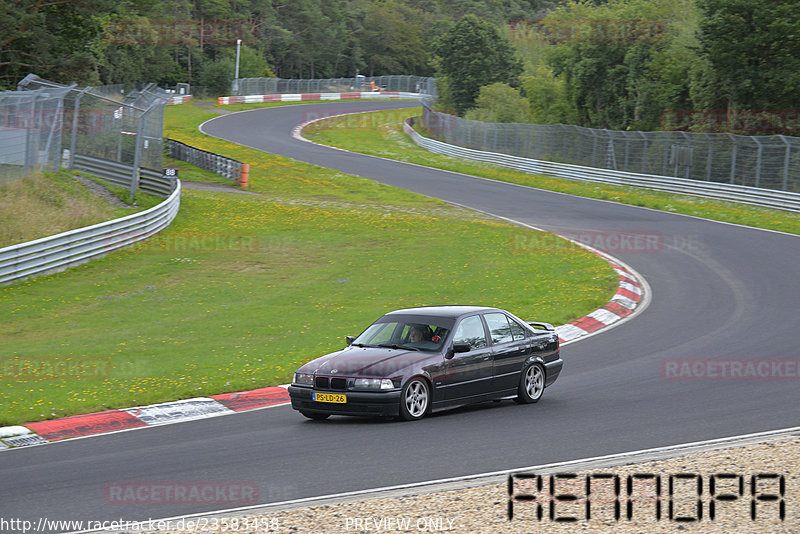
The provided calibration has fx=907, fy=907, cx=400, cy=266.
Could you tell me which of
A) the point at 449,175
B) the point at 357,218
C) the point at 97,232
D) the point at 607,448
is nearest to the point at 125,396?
the point at 607,448

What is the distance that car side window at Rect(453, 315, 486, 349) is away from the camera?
37.2 feet

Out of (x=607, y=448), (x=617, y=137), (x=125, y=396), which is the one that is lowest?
(x=125, y=396)

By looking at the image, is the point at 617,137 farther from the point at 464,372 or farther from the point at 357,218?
the point at 464,372

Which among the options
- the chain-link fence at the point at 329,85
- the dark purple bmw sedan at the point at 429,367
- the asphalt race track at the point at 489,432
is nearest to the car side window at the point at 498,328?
the dark purple bmw sedan at the point at 429,367

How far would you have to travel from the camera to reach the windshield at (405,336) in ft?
36.6

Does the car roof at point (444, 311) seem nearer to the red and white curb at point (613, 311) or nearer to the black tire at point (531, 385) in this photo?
the black tire at point (531, 385)

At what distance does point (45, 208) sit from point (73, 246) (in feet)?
6.49

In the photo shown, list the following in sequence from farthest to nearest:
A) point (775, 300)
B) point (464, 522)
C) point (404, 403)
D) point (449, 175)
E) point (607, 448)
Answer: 1. point (449, 175)
2. point (775, 300)
3. point (404, 403)
4. point (607, 448)
5. point (464, 522)

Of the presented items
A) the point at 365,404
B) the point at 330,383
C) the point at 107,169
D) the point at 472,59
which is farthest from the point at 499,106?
the point at 365,404

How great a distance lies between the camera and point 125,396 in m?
12.1

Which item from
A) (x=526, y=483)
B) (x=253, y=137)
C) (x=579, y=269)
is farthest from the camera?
(x=253, y=137)

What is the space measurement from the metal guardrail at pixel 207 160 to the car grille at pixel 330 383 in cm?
3232

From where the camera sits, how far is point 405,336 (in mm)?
Answer: 11320

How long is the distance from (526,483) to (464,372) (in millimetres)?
3567
